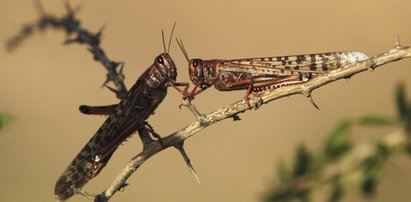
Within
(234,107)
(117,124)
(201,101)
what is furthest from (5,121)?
(201,101)

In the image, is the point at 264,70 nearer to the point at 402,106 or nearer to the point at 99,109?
the point at 99,109

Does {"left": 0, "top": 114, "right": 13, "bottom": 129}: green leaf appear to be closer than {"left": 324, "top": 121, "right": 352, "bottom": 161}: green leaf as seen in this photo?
No

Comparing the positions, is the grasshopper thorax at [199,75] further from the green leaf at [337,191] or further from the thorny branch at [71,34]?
the green leaf at [337,191]

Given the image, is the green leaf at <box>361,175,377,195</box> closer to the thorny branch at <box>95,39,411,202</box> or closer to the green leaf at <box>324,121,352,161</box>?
the green leaf at <box>324,121,352,161</box>

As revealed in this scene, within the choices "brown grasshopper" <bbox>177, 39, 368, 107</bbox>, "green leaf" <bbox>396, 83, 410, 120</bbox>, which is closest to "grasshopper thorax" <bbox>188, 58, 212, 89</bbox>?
"brown grasshopper" <bbox>177, 39, 368, 107</bbox>

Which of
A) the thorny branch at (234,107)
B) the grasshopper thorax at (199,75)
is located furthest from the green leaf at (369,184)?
the grasshopper thorax at (199,75)

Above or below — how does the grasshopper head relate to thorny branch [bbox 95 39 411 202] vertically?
above
